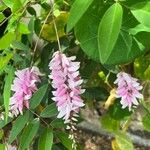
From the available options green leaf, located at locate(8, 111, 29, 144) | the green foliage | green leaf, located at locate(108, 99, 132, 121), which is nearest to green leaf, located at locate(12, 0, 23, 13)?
the green foliage

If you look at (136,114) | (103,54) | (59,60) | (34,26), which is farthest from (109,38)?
(136,114)

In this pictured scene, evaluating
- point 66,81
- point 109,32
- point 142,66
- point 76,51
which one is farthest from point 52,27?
point 109,32

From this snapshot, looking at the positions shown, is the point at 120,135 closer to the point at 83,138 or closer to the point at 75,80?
the point at 83,138

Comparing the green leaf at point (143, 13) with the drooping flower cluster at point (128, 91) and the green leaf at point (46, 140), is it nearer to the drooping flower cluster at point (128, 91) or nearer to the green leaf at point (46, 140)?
the drooping flower cluster at point (128, 91)

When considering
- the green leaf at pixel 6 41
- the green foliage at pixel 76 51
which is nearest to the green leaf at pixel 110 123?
the green foliage at pixel 76 51

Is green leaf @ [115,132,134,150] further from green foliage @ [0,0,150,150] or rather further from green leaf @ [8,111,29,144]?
green leaf @ [8,111,29,144]

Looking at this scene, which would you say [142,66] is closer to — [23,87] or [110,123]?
[110,123]
